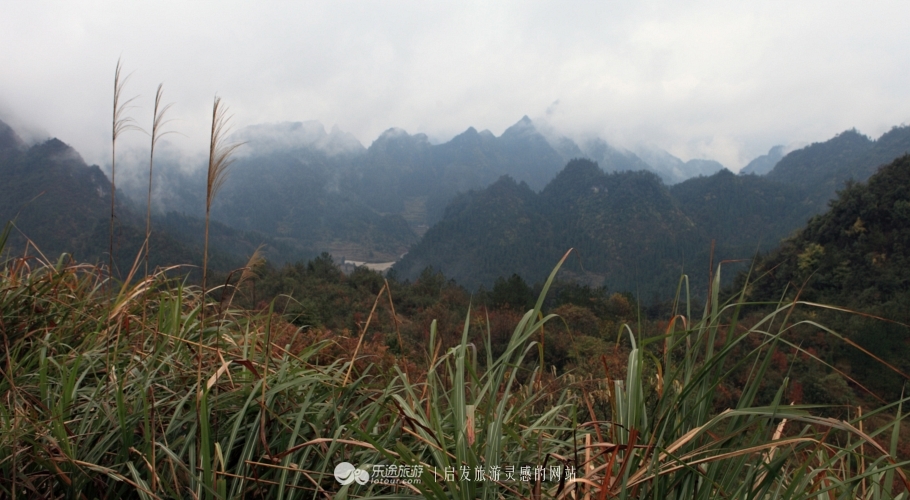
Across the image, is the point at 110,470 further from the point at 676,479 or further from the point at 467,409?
the point at 676,479

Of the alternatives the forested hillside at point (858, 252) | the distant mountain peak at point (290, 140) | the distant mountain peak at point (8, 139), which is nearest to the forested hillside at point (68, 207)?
the distant mountain peak at point (8, 139)

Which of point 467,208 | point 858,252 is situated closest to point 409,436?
point 858,252

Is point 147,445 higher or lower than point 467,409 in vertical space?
lower

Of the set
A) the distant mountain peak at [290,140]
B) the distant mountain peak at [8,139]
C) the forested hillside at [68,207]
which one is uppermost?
the distant mountain peak at [290,140]

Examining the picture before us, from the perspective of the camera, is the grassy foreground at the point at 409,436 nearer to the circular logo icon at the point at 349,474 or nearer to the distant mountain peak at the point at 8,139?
the circular logo icon at the point at 349,474

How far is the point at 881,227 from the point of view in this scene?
29.0 m

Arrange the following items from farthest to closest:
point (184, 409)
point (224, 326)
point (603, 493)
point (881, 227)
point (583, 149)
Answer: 1. point (583, 149)
2. point (881, 227)
3. point (224, 326)
4. point (184, 409)
5. point (603, 493)

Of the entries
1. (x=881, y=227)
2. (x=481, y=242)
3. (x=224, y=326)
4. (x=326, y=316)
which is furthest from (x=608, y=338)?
(x=481, y=242)

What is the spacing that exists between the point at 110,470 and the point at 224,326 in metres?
1.10

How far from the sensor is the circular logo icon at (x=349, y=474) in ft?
4.18

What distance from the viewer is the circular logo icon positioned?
1.27m

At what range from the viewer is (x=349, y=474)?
4.26 ft

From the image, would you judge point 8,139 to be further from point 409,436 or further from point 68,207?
point 409,436

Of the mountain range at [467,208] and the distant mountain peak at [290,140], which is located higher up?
the distant mountain peak at [290,140]
